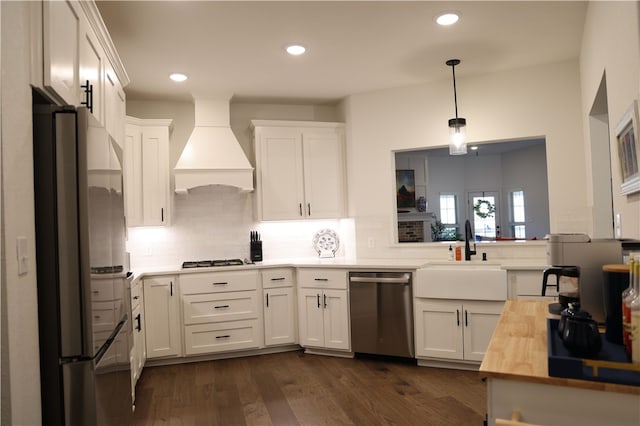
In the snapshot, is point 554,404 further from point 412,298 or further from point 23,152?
point 412,298

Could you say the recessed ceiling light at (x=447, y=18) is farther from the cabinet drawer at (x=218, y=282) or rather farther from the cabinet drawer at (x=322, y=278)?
the cabinet drawer at (x=218, y=282)

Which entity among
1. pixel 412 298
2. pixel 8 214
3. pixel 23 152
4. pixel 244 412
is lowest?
pixel 244 412

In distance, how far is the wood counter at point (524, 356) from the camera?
4.10 ft

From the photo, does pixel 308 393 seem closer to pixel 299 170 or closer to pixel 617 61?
pixel 299 170

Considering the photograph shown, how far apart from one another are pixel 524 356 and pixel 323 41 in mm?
2694

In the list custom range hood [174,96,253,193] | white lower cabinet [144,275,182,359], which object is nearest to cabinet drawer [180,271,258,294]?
white lower cabinet [144,275,182,359]

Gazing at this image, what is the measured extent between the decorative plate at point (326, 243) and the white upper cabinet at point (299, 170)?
24cm

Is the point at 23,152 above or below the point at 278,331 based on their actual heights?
above

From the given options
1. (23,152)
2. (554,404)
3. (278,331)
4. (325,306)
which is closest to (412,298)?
(325,306)

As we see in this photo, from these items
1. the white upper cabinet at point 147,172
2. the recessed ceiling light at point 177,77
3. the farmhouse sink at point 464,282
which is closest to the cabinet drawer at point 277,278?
the white upper cabinet at point 147,172

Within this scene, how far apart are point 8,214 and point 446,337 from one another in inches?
131

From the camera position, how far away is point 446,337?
383cm

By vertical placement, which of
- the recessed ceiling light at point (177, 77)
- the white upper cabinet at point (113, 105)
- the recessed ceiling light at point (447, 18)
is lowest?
the white upper cabinet at point (113, 105)

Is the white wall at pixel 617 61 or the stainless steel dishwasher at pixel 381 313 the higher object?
the white wall at pixel 617 61
